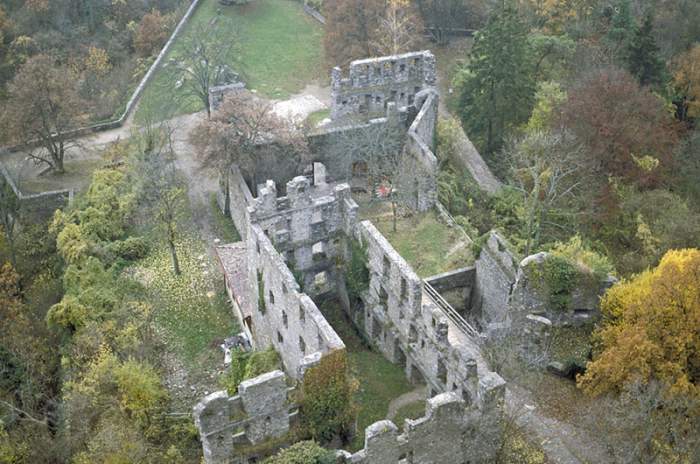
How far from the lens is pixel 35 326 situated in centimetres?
4569

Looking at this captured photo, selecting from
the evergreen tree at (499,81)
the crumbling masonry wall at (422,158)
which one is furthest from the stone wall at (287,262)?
the evergreen tree at (499,81)

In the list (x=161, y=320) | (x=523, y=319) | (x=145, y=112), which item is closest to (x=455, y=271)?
(x=523, y=319)

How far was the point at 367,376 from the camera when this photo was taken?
135 feet

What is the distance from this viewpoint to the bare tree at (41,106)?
181ft

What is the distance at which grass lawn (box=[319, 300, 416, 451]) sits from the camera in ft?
126

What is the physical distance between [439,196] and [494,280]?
439 inches

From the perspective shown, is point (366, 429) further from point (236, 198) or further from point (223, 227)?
point (223, 227)

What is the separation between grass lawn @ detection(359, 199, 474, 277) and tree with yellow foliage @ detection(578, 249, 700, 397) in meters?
11.7

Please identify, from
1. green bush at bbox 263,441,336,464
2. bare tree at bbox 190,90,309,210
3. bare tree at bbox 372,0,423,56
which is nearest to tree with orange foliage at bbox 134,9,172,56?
bare tree at bbox 372,0,423,56

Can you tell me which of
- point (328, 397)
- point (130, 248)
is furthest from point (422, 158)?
point (328, 397)

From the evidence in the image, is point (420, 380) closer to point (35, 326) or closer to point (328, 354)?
point (328, 354)

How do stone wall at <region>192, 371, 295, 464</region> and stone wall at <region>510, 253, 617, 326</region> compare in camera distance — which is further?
stone wall at <region>510, 253, 617, 326</region>

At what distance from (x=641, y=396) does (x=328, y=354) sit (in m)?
12.4

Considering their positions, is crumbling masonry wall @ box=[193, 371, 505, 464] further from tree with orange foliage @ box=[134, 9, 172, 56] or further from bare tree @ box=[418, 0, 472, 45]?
bare tree @ box=[418, 0, 472, 45]
